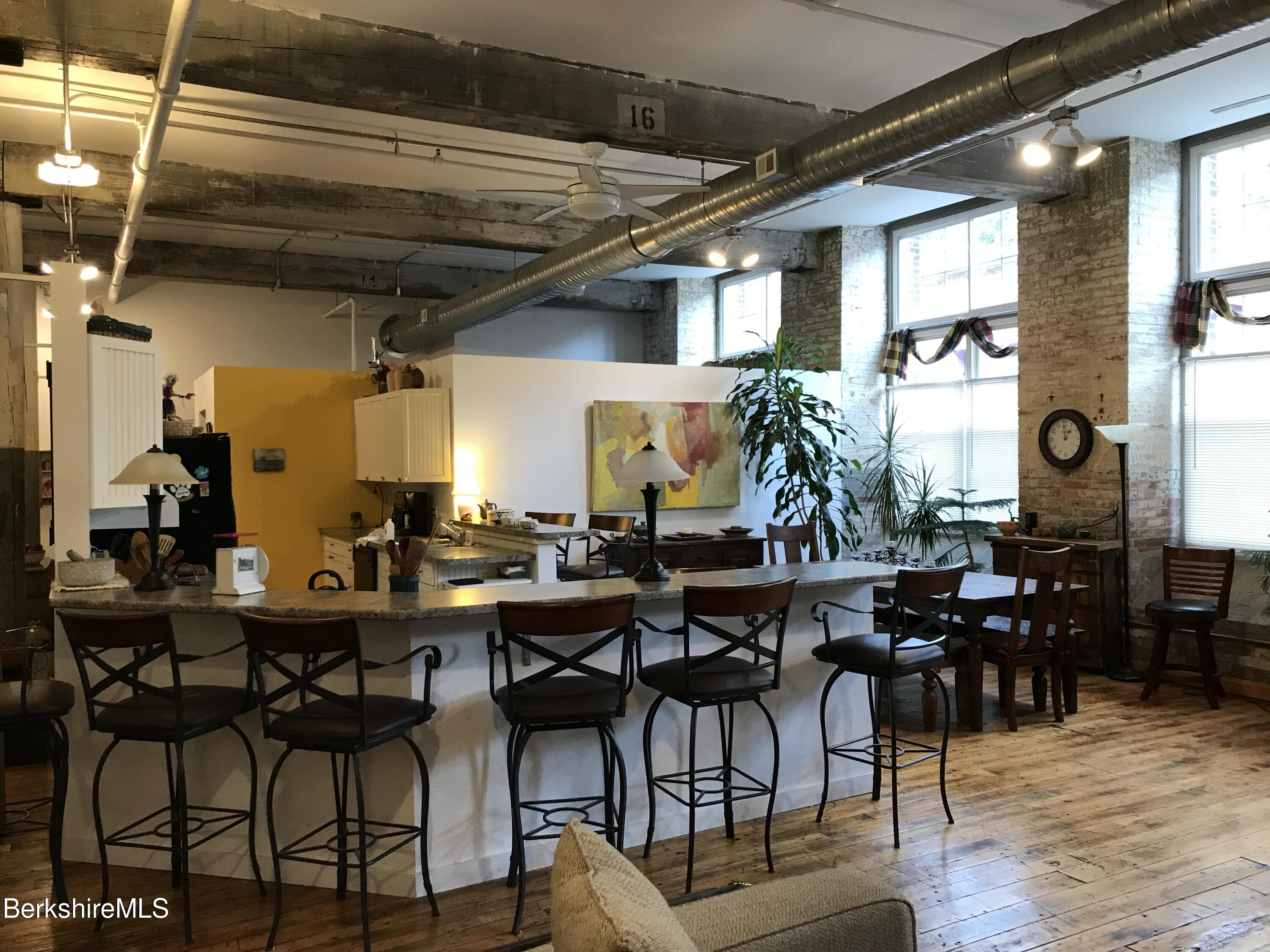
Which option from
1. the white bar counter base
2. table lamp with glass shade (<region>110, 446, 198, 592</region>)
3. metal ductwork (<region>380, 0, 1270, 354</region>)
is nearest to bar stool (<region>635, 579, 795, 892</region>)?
the white bar counter base

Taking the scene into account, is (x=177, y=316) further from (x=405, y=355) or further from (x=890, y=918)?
(x=890, y=918)

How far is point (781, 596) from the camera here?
3602 millimetres

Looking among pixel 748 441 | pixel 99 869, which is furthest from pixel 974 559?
pixel 99 869

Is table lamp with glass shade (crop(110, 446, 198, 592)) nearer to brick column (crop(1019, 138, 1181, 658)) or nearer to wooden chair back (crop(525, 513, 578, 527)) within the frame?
wooden chair back (crop(525, 513, 578, 527))

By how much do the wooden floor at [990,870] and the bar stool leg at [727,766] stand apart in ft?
0.21

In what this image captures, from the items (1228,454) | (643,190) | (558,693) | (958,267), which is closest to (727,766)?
(558,693)

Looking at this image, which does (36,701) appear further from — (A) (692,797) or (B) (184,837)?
(A) (692,797)

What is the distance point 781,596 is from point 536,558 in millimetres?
2772

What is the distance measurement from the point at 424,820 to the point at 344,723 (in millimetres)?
557

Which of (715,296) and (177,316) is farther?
(715,296)

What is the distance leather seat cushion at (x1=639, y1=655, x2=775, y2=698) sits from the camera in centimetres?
349

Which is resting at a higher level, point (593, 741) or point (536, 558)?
point (536, 558)

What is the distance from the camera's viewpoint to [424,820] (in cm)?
338

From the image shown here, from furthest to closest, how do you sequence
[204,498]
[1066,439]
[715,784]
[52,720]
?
1. [1066,439]
2. [204,498]
3. [715,784]
4. [52,720]
